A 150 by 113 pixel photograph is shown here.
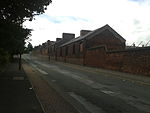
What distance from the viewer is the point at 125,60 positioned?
93.1 feet

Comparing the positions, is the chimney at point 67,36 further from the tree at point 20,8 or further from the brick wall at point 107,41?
the tree at point 20,8

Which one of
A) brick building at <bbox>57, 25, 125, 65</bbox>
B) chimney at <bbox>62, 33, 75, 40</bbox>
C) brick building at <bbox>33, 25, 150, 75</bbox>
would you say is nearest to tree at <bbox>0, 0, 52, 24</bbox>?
brick building at <bbox>33, 25, 150, 75</bbox>

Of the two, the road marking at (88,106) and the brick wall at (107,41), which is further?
the brick wall at (107,41)

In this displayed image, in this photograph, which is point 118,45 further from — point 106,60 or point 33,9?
point 33,9

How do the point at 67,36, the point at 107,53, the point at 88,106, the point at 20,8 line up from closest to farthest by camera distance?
the point at 88,106
the point at 20,8
the point at 107,53
the point at 67,36

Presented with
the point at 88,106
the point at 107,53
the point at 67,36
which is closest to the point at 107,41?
the point at 107,53

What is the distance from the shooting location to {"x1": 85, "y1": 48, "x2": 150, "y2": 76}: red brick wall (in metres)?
24.4

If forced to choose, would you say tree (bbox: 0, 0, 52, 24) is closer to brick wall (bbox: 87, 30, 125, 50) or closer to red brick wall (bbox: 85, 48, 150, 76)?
red brick wall (bbox: 85, 48, 150, 76)

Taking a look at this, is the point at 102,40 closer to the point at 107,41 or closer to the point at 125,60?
the point at 107,41

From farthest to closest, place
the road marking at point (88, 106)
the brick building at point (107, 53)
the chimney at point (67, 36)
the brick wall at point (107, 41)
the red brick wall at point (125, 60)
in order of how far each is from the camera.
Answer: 1. the chimney at point (67, 36)
2. the brick wall at point (107, 41)
3. the brick building at point (107, 53)
4. the red brick wall at point (125, 60)
5. the road marking at point (88, 106)

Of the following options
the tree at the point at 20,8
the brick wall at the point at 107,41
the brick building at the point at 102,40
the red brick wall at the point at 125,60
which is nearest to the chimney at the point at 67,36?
the brick building at the point at 102,40

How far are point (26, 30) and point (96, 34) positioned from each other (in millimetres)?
26104

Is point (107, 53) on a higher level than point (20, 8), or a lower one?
lower

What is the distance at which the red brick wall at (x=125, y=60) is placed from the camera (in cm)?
2444
